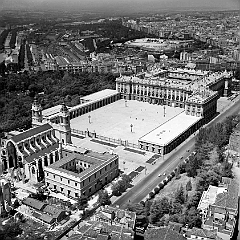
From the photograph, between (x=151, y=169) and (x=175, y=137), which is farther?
(x=175, y=137)

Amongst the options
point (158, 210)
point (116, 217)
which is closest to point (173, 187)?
→ point (158, 210)

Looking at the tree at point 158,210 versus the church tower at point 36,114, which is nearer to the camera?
the tree at point 158,210

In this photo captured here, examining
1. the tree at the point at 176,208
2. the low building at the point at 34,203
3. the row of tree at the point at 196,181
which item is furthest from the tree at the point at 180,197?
the low building at the point at 34,203

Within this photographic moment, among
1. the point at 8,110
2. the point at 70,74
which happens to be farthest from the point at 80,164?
the point at 70,74

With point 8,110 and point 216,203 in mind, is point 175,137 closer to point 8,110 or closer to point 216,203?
point 216,203

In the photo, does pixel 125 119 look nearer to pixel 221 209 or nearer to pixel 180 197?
pixel 180 197

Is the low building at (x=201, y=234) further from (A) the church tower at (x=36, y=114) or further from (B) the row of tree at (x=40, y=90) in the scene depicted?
(B) the row of tree at (x=40, y=90)
